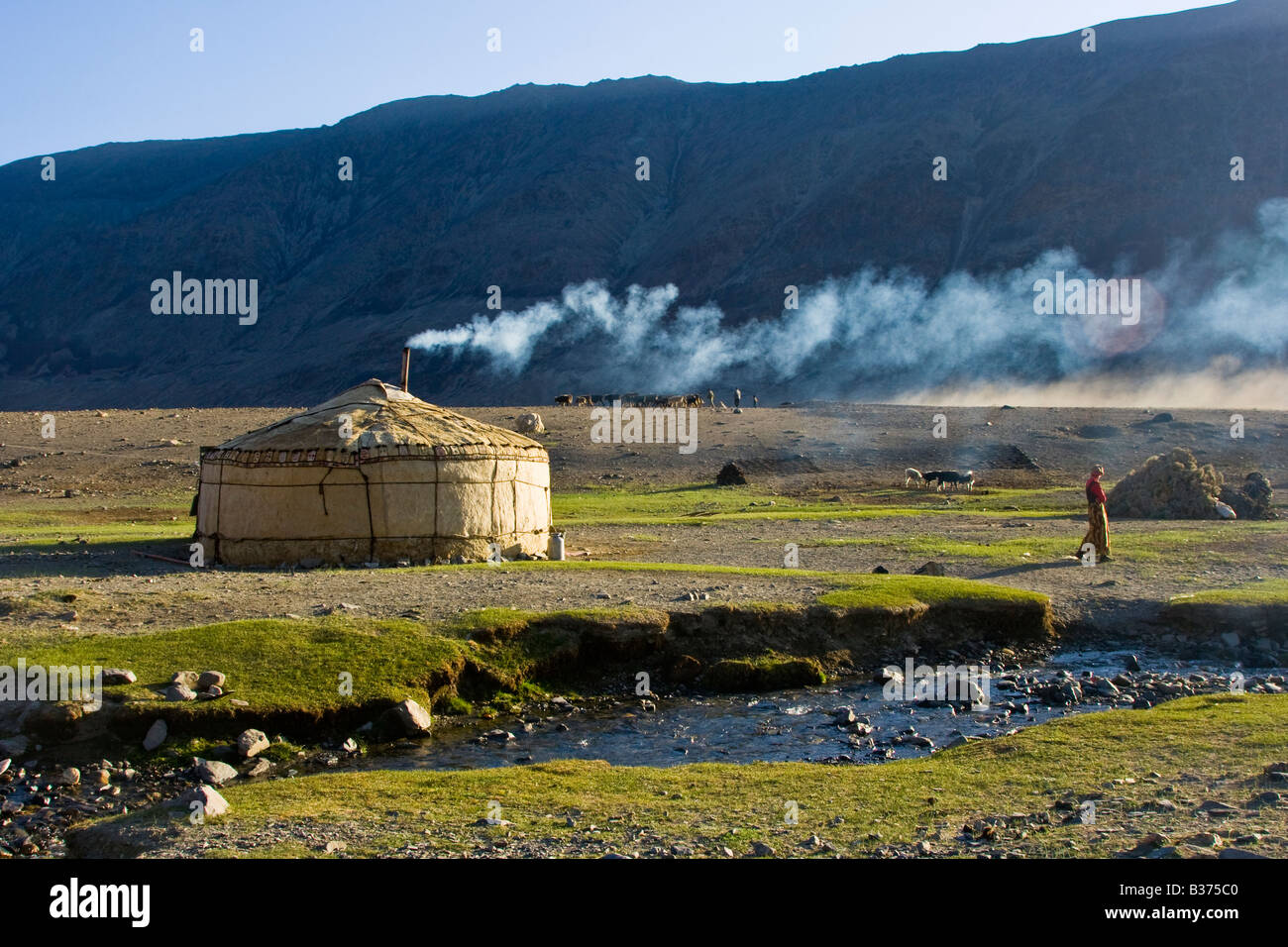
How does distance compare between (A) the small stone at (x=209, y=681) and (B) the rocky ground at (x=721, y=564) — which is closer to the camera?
(B) the rocky ground at (x=721, y=564)

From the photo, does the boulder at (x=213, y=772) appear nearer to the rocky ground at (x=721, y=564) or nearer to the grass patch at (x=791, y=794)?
the rocky ground at (x=721, y=564)

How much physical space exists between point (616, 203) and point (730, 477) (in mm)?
87476

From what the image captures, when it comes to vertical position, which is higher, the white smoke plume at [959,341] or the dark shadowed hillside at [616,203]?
the dark shadowed hillside at [616,203]

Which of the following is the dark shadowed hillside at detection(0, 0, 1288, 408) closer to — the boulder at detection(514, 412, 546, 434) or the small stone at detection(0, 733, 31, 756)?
the boulder at detection(514, 412, 546, 434)

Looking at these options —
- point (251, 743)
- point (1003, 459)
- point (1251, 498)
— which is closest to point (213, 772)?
A: point (251, 743)

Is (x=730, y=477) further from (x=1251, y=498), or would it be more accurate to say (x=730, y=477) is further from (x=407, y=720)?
(x=407, y=720)

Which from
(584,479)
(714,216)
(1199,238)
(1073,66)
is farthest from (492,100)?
(584,479)

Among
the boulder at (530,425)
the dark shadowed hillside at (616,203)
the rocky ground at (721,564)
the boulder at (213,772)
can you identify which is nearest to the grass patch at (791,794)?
the rocky ground at (721,564)

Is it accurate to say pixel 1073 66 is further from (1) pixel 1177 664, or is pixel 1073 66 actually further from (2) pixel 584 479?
(1) pixel 1177 664

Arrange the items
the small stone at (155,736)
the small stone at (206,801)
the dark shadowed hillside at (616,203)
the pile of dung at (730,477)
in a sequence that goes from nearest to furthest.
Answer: the small stone at (206,801) → the small stone at (155,736) → the pile of dung at (730,477) → the dark shadowed hillside at (616,203)

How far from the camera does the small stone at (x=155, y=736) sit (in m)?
9.89

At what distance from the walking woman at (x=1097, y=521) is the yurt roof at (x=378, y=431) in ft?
30.8

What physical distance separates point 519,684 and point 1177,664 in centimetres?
759

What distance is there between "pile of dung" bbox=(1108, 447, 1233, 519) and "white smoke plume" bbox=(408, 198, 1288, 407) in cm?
4803
